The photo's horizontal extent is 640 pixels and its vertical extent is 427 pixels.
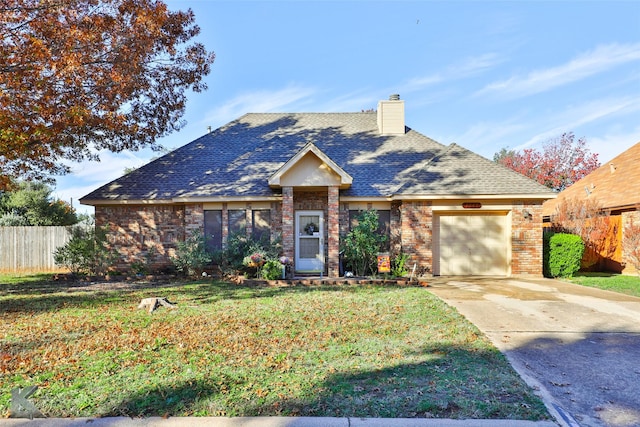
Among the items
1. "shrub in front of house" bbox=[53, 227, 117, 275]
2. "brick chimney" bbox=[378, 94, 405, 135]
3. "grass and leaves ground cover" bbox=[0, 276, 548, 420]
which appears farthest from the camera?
"brick chimney" bbox=[378, 94, 405, 135]

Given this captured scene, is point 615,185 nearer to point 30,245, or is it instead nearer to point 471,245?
point 471,245

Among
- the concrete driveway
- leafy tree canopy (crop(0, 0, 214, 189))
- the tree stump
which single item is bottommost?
the concrete driveway

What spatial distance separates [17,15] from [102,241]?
6.85 m

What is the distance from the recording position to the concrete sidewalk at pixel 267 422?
3.21 meters

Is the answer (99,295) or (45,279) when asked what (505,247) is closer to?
(99,295)

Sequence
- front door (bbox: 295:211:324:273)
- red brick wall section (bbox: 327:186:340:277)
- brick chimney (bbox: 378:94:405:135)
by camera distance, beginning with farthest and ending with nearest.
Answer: brick chimney (bbox: 378:94:405:135), front door (bbox: 295:211:324:273), red brick wall section (bbox: 327:186:340:277)

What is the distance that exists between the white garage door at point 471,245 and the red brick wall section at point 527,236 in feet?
1.43

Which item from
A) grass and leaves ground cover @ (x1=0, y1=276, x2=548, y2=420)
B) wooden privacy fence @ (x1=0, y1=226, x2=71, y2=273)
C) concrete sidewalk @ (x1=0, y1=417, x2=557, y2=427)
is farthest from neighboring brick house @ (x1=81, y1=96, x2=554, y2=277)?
concrete sidewalk @ (x1=0, y1=417, x2=557, y2=427)

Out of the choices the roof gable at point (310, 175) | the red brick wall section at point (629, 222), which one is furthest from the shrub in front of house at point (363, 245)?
the red brick wall section at point (629, 222)

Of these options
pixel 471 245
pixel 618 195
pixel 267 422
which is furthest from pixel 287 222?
pixel 618 195

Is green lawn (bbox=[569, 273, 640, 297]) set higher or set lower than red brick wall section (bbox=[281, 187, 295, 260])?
lower

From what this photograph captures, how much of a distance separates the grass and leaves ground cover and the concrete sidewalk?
0.12 meters

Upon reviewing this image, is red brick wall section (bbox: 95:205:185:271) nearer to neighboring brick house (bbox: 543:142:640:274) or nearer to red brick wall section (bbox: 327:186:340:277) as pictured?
red brick wall section (bbox: 327:186:340:277)

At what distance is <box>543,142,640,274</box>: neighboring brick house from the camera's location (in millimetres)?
14000
